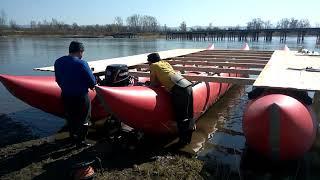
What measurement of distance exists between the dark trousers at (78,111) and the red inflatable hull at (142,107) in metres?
0.36

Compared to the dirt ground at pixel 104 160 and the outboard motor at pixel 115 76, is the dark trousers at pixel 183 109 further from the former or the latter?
the outboard motor at pixel 115 76

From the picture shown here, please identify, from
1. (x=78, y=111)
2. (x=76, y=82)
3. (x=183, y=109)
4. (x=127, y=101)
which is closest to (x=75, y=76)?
(x=76, y=82)

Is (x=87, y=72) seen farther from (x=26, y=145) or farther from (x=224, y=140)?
(x=224, y=140)

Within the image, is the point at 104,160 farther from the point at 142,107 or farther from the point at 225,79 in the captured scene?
the point at 225,79

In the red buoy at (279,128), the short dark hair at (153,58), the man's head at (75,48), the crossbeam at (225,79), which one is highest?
the man's head at (75,48)

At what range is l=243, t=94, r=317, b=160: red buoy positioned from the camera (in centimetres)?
517

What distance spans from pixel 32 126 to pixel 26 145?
156 cm

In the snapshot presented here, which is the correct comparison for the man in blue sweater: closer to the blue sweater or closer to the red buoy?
the blue sweater

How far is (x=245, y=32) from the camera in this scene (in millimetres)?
66750

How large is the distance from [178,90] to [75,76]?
6.25ft

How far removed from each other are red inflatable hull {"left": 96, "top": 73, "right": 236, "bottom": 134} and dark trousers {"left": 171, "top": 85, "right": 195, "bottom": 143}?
6.2 inches

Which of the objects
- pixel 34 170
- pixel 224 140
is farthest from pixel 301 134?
pixel 34 170

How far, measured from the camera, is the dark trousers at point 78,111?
19.5 ft

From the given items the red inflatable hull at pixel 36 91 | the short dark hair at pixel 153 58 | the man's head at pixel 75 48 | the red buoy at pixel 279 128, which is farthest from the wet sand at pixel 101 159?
the man's head at pixel 75 48
